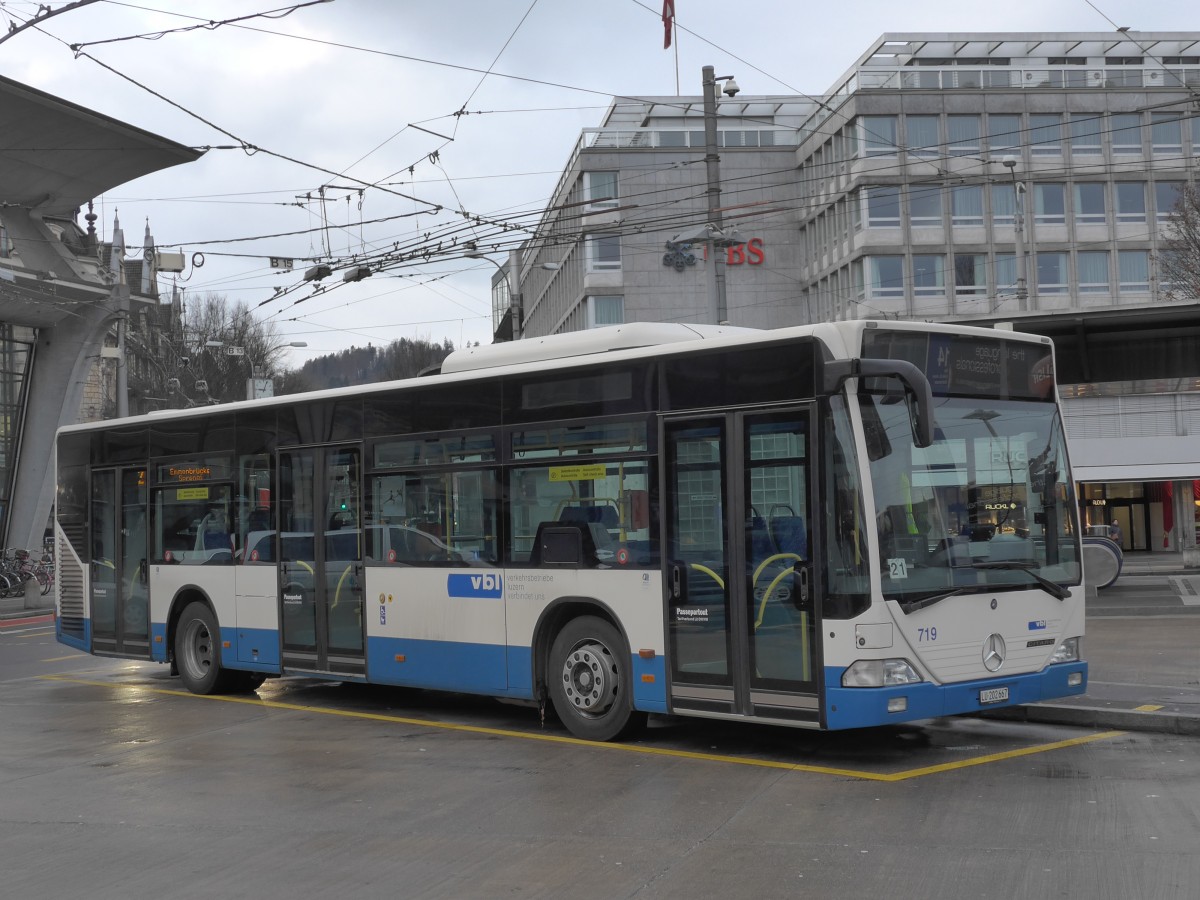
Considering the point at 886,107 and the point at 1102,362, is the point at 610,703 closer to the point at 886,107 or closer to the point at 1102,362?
the point at 1102,362

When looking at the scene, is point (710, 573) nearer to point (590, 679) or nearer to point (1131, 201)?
point (590, 679)

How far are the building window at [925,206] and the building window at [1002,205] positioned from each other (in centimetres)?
209

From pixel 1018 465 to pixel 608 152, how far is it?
49041 mm

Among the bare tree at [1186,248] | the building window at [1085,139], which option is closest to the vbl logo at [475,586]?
the bare tree at [1186,248]

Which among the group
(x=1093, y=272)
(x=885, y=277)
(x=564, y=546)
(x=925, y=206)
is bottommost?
(x=564, y=546)

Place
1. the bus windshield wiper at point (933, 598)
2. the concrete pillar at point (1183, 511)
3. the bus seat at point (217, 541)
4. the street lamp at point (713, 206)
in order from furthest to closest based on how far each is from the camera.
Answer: the concrete pillar at point (1183, 511), the street lamp at point (713, 206), the bus seat at point (217, 541), the bus windshield wiper at point (933, 598)

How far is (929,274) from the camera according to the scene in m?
53.5

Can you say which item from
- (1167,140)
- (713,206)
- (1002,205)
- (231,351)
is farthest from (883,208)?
(713,206)

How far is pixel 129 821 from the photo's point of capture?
854cm

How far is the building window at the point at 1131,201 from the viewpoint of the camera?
53856 mm

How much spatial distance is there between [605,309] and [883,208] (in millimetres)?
12566

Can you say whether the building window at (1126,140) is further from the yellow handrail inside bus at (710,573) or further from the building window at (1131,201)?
the yellow handrail inside bus at (710,573)

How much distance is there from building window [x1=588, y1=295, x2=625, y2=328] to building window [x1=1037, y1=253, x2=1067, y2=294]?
16435 millimetres

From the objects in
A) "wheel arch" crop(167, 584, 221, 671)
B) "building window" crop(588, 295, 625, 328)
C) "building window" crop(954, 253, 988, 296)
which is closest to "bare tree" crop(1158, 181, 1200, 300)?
"building window" crop(954, 253, 988, 296)
